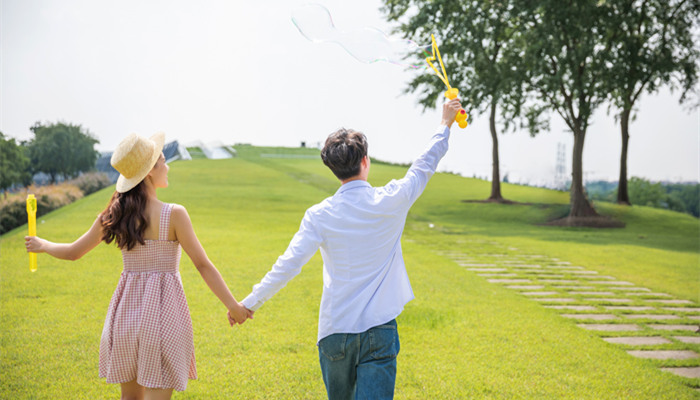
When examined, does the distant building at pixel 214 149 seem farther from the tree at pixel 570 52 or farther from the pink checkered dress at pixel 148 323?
the pink checkered dress at pixel 148 323

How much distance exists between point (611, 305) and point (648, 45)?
1872cm

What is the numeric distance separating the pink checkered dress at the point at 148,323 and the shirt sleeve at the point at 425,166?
127 centimetres

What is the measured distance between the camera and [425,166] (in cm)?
325

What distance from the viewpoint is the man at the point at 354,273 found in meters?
2.91

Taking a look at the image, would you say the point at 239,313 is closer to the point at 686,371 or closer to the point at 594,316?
the point at 686,371

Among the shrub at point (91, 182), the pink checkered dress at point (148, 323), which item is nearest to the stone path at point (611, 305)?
the pink checkered dress at point (148, 323)

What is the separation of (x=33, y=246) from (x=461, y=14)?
79.2 ft

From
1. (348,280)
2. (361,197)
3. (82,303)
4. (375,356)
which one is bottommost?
(82,303)

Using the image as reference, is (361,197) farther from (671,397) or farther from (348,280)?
(671,397)

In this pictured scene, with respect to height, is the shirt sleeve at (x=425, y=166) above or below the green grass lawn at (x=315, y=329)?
above

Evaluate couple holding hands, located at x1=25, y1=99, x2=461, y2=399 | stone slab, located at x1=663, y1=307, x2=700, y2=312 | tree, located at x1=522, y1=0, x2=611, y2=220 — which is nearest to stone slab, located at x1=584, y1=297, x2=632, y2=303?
stone slab, located at x1=663, y1=307, x2=700, y2=312

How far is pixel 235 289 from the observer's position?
9.17 metres

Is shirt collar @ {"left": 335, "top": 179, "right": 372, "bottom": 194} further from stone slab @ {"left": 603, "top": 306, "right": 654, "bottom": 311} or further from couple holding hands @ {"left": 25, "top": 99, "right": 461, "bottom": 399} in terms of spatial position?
stone slab @ {"left": 603, "top": 306, "right": 654, "bottom": 311}

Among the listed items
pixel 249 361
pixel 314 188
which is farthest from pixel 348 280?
pixel 314 188
